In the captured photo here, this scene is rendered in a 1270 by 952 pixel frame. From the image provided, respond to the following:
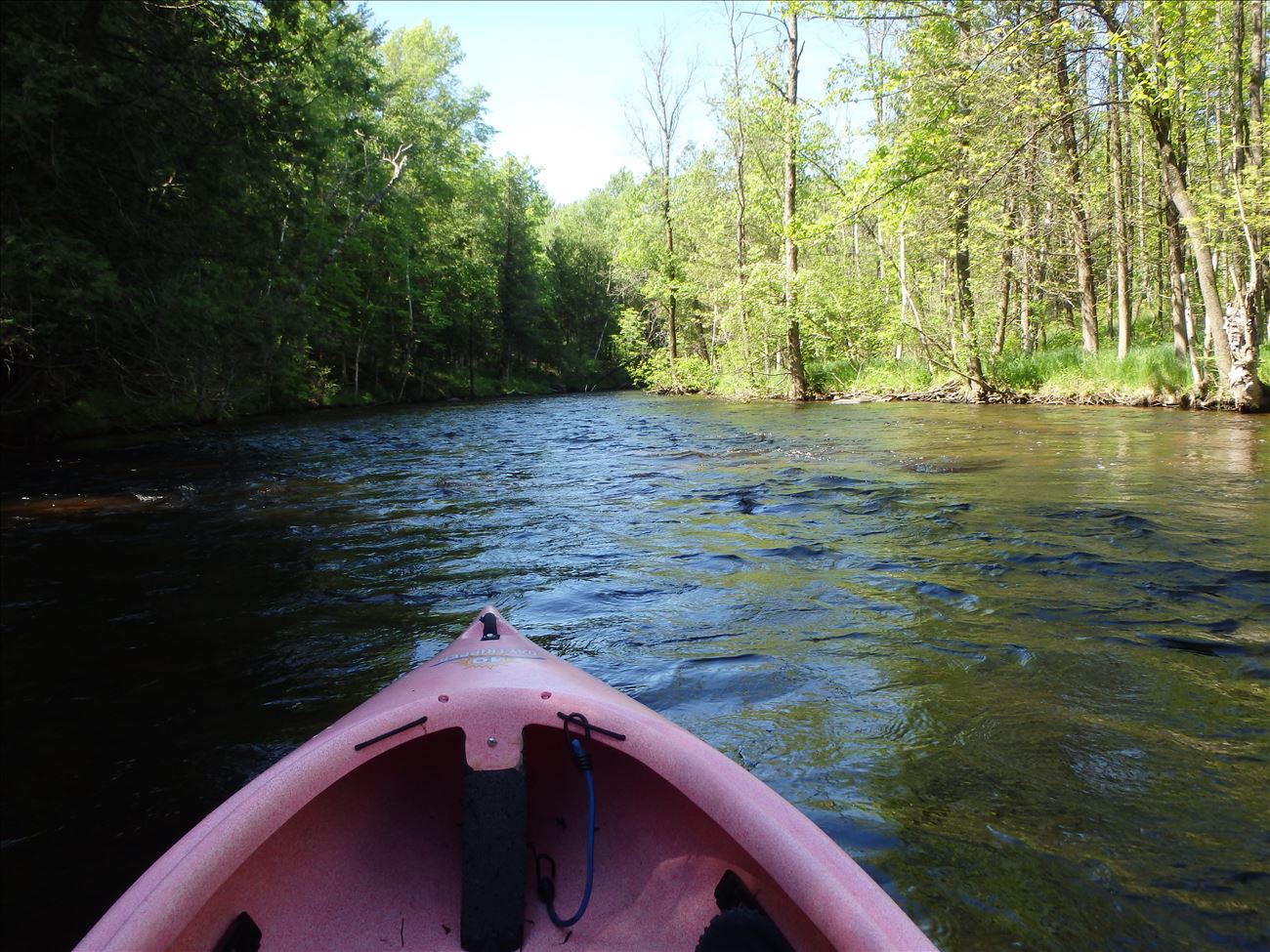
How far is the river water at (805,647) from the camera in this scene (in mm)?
2250

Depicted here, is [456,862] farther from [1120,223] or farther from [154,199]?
[1120,223]

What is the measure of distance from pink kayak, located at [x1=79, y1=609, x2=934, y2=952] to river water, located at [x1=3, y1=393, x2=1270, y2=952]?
23.1 inches

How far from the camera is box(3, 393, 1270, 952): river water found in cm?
225

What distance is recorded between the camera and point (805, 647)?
389cm

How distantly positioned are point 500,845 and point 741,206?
2759cm

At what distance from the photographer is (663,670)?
12.0 ft

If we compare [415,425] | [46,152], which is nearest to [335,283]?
[415,425]

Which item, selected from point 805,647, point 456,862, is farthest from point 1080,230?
point 456,862

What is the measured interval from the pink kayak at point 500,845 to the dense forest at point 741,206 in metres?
8.28

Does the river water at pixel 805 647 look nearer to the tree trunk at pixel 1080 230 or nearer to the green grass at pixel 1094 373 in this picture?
the green grass at pixel 1094 373

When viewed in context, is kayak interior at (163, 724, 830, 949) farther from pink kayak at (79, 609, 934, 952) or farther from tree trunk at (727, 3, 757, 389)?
tree trunk at (727, 3, 757, 389)

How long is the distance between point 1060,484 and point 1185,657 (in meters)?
4.43

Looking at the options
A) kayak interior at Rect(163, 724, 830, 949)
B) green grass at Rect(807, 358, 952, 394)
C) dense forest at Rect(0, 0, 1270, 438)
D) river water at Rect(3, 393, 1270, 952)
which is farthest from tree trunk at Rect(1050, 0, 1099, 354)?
kayak interior at Rect(163, 724, 830, 949)

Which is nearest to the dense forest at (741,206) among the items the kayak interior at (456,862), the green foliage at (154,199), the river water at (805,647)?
the green foliage at (154,199)
